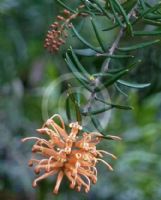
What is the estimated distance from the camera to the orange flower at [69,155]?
2.09 feet

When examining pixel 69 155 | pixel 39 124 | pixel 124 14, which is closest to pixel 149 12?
pixel 124 14

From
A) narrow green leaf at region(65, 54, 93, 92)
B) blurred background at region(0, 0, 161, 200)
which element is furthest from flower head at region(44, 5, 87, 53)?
blurred background at region(0, 0, 161, 200)

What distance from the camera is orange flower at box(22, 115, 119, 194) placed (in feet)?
2.09

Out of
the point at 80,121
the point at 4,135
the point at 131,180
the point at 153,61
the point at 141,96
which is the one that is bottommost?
the point at 131,180

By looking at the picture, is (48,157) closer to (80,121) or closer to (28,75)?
(80,121)

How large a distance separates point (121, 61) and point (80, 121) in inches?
16.2

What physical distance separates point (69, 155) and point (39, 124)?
140 cm

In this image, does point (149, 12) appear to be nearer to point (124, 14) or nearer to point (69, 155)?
point (124, 14)

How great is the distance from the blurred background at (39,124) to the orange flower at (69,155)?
0.85m

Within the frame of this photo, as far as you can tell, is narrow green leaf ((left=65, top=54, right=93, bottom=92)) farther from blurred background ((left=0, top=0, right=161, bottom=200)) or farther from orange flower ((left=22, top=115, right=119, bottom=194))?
blurred background ((left=0, top=0, right=161, bottom=200))

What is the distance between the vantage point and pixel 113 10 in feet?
2.26

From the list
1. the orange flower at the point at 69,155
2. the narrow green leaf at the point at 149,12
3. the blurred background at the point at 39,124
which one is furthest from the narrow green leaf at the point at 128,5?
the blurred background at the point at 39,124

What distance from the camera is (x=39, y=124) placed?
204cm

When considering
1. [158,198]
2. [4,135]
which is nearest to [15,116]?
[4,135]
